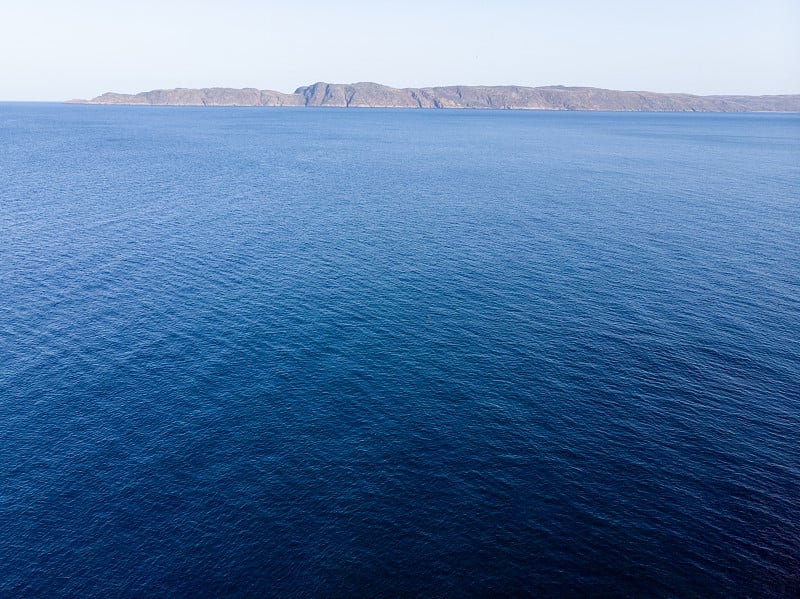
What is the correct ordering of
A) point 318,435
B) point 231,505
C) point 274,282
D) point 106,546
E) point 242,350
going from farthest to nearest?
point 274,282 < point 242,350 < point 318,435 < point 231,505 < point 106,546

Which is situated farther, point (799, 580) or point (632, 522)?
point (632, 522)

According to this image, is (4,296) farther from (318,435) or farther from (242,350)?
(318,435)

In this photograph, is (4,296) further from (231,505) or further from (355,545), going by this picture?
(355,545)

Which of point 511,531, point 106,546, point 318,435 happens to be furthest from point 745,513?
point 106,546

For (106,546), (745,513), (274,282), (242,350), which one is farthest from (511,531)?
(274,282)

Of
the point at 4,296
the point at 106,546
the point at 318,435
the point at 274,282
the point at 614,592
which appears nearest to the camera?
the point at 614,592

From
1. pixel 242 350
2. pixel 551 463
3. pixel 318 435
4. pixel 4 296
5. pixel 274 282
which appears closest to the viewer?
pixel 551 463
